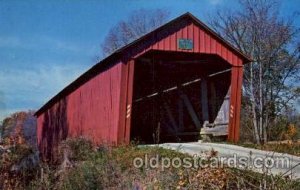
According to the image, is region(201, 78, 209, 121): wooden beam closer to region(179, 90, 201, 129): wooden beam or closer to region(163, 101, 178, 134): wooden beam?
region(179, 90, 201, 129): wooden beam

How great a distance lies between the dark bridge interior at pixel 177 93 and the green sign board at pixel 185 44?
1.20m

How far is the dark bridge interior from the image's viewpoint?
1714 cm

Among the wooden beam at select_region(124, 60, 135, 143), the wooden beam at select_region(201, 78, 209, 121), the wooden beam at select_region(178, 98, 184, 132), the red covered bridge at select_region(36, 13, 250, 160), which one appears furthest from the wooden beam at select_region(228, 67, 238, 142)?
the wooden beam at select_region(178, 98, 184, 132)

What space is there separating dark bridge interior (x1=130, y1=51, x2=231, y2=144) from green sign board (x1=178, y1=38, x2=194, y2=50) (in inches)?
47.3

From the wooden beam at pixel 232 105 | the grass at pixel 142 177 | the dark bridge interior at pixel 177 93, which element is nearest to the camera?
the grass at pixel 142 177

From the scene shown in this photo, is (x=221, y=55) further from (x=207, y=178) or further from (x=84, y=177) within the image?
(x=207, y=178)

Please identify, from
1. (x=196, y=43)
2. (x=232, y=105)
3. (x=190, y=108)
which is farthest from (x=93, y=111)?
(x=232, y=105)

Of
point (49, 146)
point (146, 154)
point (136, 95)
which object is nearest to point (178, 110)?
point (136, 95)

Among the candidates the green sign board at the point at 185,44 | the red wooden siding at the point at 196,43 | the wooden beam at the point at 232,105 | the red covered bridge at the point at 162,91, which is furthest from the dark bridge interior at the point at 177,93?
the green sign board at the point at 185,44

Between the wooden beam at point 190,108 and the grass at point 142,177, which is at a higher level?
the wooden beam at point 190,108

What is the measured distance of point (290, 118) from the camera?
30.2 meters

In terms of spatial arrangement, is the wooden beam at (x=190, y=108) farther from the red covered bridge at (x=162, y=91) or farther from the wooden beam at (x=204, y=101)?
the wooden beam at (x=204, y=101)

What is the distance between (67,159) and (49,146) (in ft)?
42.8

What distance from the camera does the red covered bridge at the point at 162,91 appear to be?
569 inches
